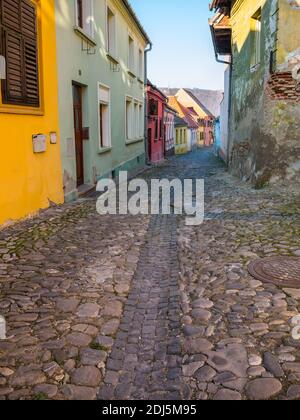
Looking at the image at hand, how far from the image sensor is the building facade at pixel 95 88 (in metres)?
8.48

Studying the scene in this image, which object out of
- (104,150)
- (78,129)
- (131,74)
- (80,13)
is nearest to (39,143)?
(78,129)

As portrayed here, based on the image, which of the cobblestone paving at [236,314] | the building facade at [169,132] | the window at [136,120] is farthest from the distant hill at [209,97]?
the cobblestone paving at [236,314]

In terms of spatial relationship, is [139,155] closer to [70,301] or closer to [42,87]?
[42,87]

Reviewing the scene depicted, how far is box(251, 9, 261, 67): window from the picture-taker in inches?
428

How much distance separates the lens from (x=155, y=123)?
24.0 m

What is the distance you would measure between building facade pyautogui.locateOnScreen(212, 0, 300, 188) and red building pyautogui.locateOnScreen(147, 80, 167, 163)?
1002 cm

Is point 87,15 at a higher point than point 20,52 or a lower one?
higher

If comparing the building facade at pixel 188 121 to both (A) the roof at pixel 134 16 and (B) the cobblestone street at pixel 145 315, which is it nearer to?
(A) the roof at pixel 134 16

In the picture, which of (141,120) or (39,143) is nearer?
(39,143)

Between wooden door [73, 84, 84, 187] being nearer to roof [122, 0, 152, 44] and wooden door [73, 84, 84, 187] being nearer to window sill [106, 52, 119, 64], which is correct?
window sill [106, 52, 119, 64]

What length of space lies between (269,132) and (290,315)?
22.8 feet

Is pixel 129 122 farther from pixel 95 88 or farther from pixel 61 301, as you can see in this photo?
pixel 61 301

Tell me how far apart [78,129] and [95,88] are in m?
1.55
